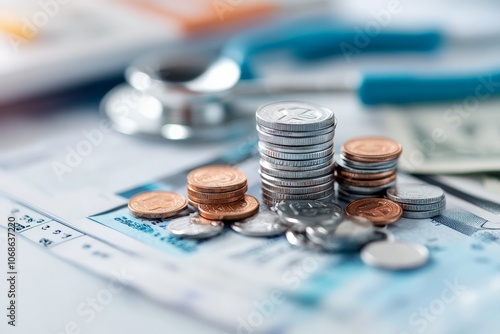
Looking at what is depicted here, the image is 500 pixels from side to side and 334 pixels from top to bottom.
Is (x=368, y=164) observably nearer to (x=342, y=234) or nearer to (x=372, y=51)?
(x=342, y=234)

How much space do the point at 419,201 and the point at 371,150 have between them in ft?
0.25

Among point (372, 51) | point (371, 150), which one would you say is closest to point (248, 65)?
point (372, 51)

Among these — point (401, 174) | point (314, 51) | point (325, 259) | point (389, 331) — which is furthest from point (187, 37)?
point (389, 331)

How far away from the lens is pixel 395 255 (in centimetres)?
69

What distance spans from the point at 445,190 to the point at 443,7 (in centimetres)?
74

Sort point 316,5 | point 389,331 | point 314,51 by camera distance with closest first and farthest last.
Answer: point 389,331 → point 314,51 → point 316,5

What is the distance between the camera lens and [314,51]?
4.24ft

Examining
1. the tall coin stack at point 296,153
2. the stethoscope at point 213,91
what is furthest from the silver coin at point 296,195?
the stethoscope at point 213,91

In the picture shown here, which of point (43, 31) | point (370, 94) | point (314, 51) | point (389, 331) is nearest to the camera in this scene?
point (389, 331)

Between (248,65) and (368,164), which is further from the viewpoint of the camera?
(248,65)

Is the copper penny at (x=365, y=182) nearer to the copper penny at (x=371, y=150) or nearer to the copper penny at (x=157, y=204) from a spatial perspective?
the copper penny at (x=371, y=150)

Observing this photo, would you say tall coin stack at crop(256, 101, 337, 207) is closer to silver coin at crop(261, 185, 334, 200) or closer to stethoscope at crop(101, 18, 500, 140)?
silver coin at crop(261, 185, 334, 200)

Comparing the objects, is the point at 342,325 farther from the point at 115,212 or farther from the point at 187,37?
the point at 187,37

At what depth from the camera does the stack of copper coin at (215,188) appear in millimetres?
767
